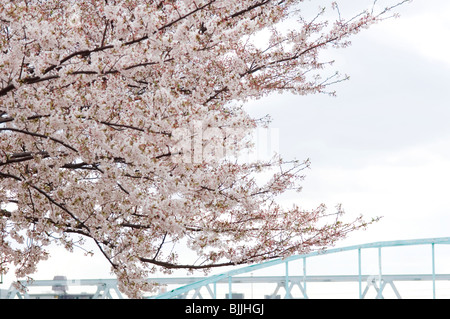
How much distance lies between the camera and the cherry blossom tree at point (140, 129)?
4594 mm

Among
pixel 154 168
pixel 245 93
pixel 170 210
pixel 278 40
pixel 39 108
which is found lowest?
pixel 170 210

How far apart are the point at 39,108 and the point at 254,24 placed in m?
2.02

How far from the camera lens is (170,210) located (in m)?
4.62

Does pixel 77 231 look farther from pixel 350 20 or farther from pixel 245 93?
pixel 350 20

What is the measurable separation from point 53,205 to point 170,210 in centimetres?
180

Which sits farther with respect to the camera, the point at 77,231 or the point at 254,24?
the point at 77,231

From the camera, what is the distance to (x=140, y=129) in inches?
187

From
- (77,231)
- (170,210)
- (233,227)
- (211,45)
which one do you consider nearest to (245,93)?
(211,45)

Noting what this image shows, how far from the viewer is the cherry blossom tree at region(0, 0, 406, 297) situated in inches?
181
